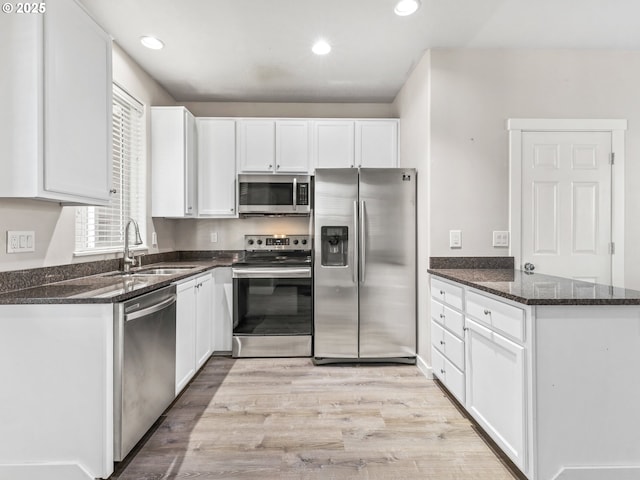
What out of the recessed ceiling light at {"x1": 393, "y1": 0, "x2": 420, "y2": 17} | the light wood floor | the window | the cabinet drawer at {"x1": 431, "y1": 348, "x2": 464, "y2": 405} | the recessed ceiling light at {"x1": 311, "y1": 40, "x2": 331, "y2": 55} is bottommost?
the light wood floor

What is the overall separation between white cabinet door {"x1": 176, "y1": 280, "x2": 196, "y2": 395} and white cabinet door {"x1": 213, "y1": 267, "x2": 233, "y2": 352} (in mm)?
557

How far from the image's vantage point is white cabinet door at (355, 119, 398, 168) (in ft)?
12.4

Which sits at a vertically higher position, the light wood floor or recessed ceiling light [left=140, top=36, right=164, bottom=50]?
recessed ceiling light [left=140, top=36, right=164, bottom=50]

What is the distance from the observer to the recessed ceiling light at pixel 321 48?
2781 mm

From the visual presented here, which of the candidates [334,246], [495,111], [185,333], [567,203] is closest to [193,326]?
[185,333]

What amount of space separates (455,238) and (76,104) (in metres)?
2.62

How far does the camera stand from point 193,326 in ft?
9.30

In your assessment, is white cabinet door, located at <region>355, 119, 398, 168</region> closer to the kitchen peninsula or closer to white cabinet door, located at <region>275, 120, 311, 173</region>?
white cabinet door, located at <region>275, 120, 311, 173</region>

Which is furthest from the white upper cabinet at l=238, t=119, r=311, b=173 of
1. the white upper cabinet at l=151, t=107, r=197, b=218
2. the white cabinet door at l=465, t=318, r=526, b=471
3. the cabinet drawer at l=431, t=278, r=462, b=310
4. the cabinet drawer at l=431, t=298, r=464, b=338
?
the white cabinet door at l=465, t=318, r=526, b=471

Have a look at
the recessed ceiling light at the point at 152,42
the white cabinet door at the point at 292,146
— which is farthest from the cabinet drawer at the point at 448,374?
the recessed ceiling light at the point at 152,42

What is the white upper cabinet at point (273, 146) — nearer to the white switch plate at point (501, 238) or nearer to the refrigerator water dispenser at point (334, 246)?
the refrigerator water dispenser at point (334, 246)

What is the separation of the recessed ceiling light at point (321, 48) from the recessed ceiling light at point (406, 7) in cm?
63

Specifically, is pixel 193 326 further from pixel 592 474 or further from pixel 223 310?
pixel 592 474

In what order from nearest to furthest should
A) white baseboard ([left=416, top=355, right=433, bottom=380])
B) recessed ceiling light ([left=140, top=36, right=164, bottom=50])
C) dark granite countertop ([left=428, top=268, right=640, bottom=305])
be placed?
dark granite countertop ([left=428, top=268, right=640, bottom=305])
recessed ceiling light ([left=140, top=36, right=164, bottom=50])
white baseboard ([left=416, top=355, right=433, bottom=380])
